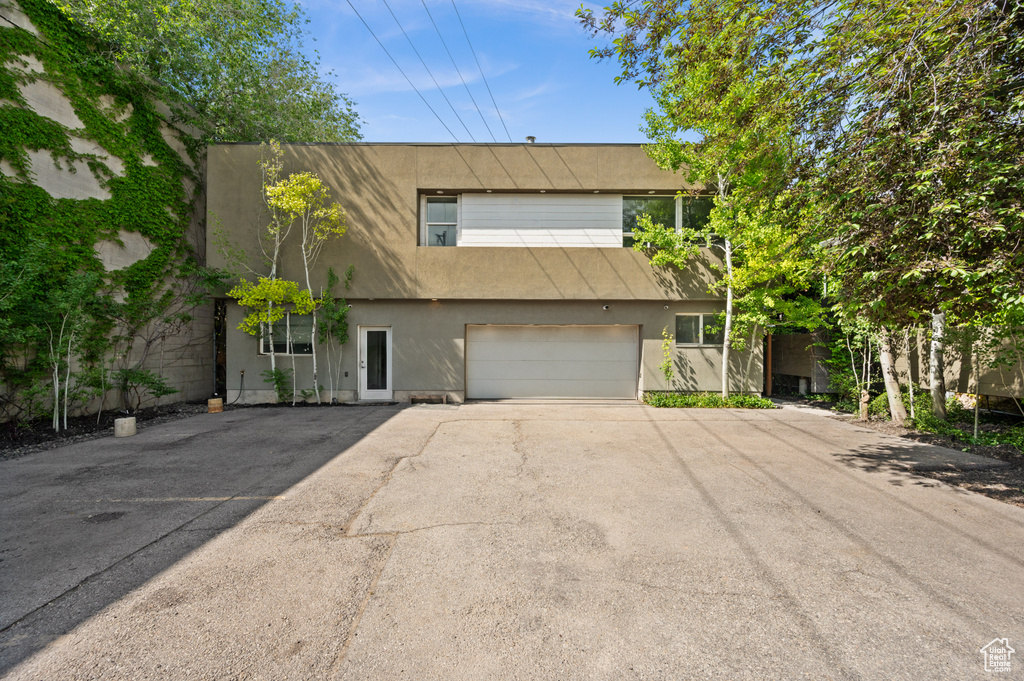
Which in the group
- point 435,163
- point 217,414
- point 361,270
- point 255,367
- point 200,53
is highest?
point 200,53

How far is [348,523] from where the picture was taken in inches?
149

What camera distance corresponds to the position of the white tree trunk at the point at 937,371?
7463 mm

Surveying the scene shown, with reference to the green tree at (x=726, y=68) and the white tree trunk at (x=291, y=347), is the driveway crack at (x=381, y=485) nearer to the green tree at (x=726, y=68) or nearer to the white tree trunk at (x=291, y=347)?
the white tree trunk at (x=291, y=347)

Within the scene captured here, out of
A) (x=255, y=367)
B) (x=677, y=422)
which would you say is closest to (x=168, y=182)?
(x=255, y=367)

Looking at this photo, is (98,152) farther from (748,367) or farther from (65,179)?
(748,367)

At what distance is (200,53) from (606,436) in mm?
16949

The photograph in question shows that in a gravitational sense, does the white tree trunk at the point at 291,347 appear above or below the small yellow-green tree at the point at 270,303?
below

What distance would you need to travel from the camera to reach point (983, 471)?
210 inches

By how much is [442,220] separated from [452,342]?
3.24 meters

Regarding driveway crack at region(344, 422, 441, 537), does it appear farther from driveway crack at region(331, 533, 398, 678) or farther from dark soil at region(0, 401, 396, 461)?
dark soil at region(0, 401, 396, 461)

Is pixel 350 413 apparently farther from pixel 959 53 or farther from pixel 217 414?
pixel 959 53

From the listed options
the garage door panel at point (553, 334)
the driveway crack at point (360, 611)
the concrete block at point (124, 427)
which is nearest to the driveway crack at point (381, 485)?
the driveway crack at point (360, 611)

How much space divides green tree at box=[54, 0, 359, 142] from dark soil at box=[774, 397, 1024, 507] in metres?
16.7

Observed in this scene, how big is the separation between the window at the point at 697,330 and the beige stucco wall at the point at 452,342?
0.61 ft
